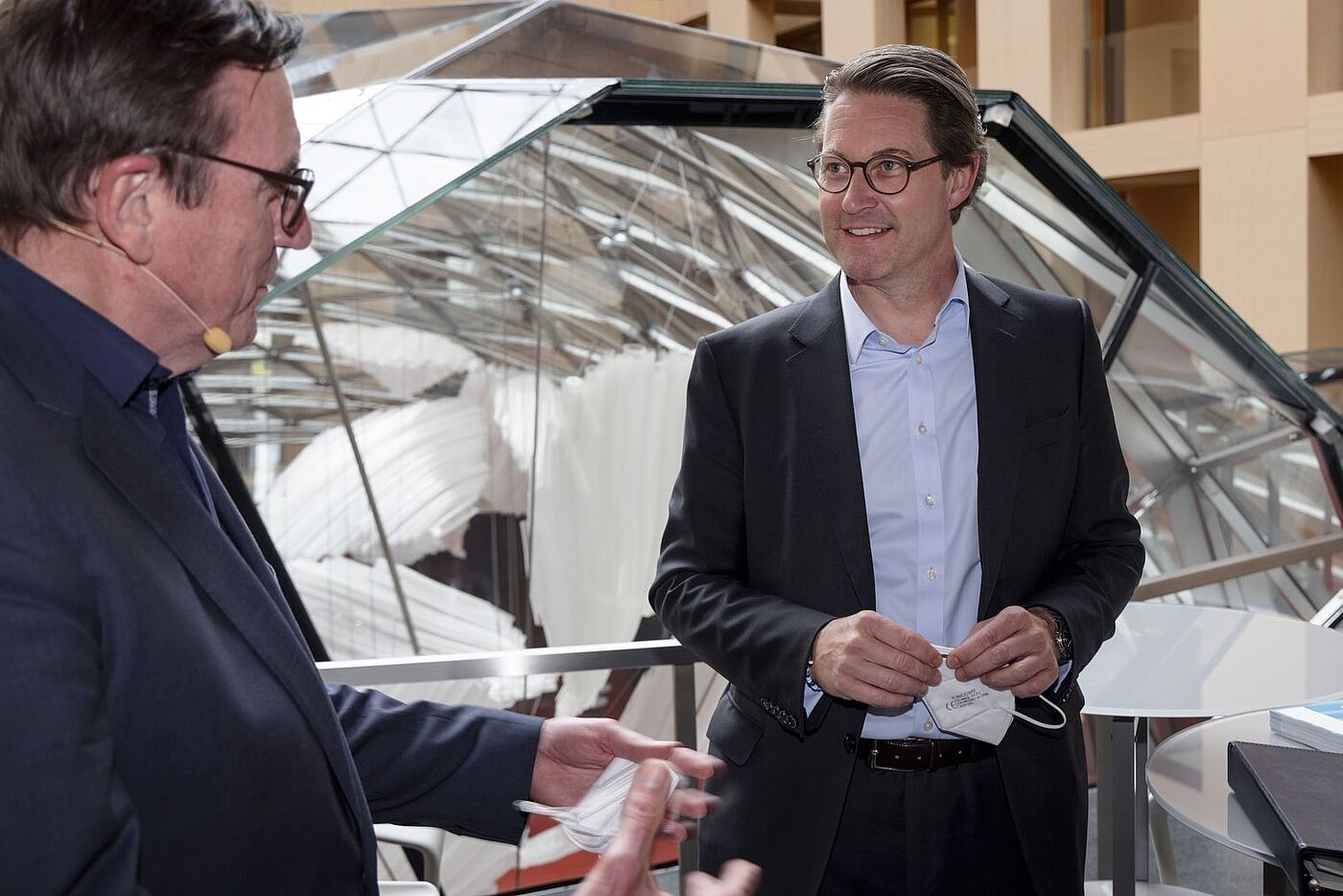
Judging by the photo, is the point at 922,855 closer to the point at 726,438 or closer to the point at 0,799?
the point at 726,438

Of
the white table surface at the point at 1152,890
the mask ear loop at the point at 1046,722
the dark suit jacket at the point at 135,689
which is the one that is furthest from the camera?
the white table surface at the point at 1152,890

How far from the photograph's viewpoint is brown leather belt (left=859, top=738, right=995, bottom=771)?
2.00 m

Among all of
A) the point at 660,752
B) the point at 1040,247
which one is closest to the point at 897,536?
the point at 660,752

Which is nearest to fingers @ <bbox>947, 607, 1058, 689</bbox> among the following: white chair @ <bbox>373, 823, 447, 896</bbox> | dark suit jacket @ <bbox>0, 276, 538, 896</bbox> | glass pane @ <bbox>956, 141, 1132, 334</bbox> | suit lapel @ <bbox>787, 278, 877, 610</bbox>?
suit lapel @ <bbox>787, 278, 877, 610</bbox>

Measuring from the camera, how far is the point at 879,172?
2209 millimetres

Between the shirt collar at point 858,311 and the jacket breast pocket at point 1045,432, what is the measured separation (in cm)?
23

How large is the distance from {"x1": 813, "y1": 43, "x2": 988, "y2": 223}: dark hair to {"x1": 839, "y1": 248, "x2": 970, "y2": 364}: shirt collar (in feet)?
0.66

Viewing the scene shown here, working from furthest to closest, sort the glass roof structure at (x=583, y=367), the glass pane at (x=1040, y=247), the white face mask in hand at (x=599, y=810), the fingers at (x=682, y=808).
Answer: the glass pane at (x=1040, y=247), the glass roof structure at (x=583, y=367), the white face mask in hand at (x=599, y=810), the fingers at (x=682, y=808)

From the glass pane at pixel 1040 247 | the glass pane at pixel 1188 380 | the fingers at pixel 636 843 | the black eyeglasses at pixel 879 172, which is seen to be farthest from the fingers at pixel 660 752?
the glass pane at pixel 1188 380

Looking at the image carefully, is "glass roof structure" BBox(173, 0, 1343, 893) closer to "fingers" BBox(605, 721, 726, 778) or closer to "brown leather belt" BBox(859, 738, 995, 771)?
"brown leather belt" BBox(859, 738, 995, 771)

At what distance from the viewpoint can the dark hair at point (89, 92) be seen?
1.14 meters

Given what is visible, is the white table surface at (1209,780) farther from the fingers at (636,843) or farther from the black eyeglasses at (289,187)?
the black eyeglasses at (289,187)

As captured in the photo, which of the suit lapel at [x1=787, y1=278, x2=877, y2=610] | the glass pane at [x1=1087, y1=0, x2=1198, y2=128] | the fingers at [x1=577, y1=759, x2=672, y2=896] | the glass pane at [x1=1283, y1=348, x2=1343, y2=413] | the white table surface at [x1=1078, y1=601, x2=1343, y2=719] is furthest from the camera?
the glass pane at [x1=1087, y1=0, x2=1198, y2=128]

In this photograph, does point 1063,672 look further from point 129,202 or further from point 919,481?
point 129,202
